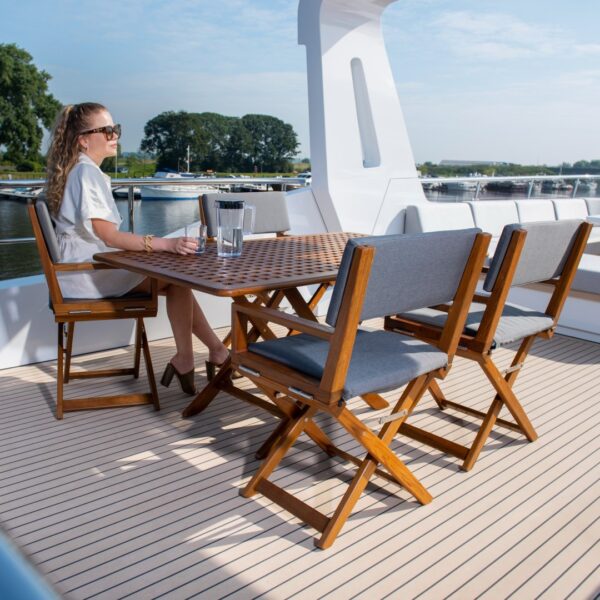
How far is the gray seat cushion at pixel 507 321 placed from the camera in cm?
266

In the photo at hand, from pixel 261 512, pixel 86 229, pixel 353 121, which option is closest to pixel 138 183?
pixel 86 229

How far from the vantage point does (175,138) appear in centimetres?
3438

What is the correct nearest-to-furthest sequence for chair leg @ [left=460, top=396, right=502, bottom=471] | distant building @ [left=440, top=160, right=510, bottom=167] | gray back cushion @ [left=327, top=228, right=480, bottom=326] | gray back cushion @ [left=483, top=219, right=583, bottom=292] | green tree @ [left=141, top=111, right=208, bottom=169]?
gray back cushion @ [left=327, top=228, right=480, bottom=326] < gray back cushion @ [left=483, top=219, right=583, bottom=292] < chair leg @ [left=460, top=396, right=502, bottom=471] < distant building @ [left=440, top=160, right=510, bottom=167] < green tree @ [left=141, top=111, right=208, bottom=169]

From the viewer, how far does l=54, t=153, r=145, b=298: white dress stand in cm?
289

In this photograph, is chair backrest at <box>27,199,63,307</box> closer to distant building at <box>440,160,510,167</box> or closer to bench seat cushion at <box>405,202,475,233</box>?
bench seat cushion at <box>405,202,475,233</box>

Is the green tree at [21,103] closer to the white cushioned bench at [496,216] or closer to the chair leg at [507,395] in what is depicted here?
the white cushioned bench at [496,216]

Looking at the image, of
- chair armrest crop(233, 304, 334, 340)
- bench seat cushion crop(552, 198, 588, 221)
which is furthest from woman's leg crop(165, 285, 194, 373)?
bench seat cushion crop(552, 198, 588, 221)

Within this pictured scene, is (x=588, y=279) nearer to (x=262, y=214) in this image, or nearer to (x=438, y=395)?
(x=438, y=395)

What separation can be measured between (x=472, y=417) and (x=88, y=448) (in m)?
1.79

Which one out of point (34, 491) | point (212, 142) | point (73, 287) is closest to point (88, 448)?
point (34, 491)

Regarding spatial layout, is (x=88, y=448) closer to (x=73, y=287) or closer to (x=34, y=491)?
(x=34, y=491)

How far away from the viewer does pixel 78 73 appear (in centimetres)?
4975

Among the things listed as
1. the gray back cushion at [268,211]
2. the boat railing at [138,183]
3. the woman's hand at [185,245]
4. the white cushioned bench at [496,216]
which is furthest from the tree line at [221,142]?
the woman's hand at [185,245]

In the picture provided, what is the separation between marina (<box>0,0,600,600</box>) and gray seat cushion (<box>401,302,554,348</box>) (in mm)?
16
